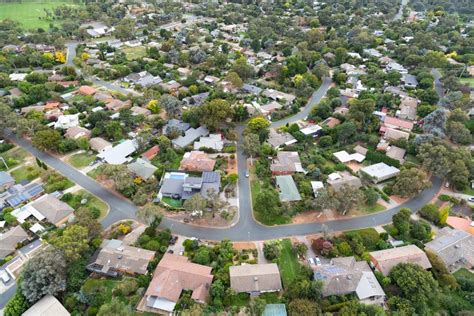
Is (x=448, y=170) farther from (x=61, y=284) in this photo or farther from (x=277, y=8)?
(x=277, y=8)

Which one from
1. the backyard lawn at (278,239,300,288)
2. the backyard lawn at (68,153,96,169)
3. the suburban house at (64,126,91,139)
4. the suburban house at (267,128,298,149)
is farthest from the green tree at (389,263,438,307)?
the suburban house at (64,126,91,139)

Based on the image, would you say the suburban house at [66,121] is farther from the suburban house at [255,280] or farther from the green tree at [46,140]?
the suburban house at [255,280]

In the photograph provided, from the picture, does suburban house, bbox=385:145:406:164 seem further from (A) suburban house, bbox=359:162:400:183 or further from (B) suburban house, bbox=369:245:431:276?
(B) suburban house, bbox=369:245:431:276

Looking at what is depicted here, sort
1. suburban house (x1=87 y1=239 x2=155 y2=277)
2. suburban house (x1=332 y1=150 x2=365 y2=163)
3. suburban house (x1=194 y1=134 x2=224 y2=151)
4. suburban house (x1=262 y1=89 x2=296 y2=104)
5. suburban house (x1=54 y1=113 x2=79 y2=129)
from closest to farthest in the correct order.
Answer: suburban house (x1=87 y1=239 x2=155 y2=277)
suburban house (x1=332 y1=150 x2=365 y2=163)
suburban house (x1=194 y1=134 x2=224 y2=151)
suburban house (x1=54 y1=113 x2=79 y2=129)
suburban house (x1=262 y1=89 x2=296 y2=104)

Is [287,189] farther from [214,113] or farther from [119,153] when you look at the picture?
[119,153]

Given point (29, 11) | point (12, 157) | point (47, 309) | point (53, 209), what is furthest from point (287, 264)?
point (29, 11)

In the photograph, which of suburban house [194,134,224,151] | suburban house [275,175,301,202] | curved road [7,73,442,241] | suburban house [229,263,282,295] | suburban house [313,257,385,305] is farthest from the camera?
suburban house [194,134,224,151]

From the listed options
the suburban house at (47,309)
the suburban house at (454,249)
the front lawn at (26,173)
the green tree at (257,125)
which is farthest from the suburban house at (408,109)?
the front lawn at (26,173)
